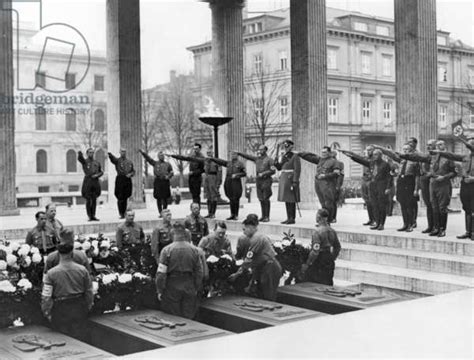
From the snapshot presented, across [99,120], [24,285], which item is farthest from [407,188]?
[99,120]

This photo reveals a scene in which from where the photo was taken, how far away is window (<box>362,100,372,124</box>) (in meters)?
60.0

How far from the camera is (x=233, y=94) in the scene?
2462cm

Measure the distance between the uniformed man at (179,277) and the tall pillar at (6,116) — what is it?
39.8 feet

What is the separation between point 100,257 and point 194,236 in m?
1.92

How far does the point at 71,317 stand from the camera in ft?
26.0

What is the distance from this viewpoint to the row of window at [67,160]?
55062mm

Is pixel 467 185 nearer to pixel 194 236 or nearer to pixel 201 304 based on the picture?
pixel 194 236

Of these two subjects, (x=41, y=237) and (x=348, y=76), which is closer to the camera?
(x=41, y=237)

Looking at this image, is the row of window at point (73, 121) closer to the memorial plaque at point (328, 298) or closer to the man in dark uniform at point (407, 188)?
the man in dark uniform at point (407, 188)

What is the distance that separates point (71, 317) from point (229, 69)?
17937 mm

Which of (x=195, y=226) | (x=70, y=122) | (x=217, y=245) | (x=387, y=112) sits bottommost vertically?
(x=217, y=245)

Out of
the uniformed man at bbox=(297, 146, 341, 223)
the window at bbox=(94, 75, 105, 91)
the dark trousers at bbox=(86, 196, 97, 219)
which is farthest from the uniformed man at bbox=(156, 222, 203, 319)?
the window at bbox=(94, 75, 105, 91)

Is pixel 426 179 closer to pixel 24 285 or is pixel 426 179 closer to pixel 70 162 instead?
pixel 24 285

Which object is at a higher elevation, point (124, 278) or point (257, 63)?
point (257, 63)
